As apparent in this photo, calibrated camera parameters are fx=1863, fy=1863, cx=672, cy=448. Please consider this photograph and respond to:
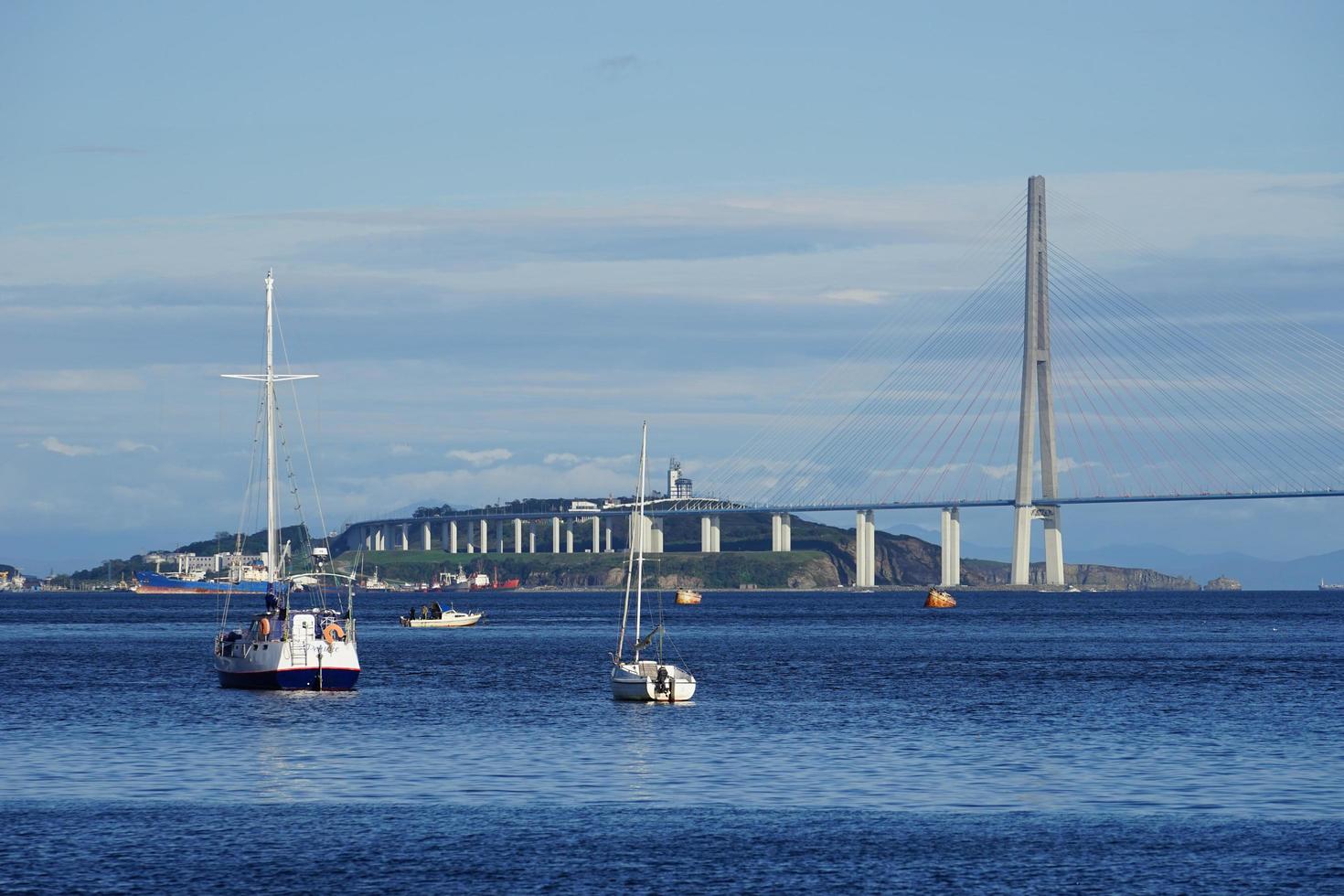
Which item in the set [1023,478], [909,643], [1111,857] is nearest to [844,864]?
[1111,857]

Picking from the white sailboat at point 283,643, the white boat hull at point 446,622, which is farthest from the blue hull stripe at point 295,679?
the white boat hull at point 446,622

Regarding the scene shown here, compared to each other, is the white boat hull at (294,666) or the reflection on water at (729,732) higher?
the white boat hull at (294,666)

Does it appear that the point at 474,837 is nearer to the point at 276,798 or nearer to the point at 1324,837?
the point at 276,798

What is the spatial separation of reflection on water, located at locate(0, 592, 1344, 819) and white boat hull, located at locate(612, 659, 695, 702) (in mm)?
781

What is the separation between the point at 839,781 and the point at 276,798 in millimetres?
11040

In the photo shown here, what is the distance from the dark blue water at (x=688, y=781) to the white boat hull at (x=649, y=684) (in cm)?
142

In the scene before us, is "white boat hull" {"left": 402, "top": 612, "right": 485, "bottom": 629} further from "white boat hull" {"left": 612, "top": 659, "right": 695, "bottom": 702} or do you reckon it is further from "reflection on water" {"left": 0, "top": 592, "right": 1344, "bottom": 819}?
"white boat hull" {"left": 612, "top": 659, "right": 695, "bottom": 702}

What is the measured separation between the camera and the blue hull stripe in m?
60.4

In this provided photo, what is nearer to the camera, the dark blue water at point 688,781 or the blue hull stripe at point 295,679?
the dark blue water at point 688,781

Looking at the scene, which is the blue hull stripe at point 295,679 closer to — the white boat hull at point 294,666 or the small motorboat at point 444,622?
the white boat hull at point 294,666

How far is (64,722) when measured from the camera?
166ft

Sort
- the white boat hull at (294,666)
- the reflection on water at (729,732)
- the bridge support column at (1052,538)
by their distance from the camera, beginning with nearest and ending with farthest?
the reflection on water at (729,732) → the white boat hull at (294,666) → the bridge support column at (1052,538)

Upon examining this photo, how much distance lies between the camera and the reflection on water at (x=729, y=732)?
118ft

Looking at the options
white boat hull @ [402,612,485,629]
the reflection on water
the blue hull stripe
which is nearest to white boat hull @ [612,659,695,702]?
the reflection on water
